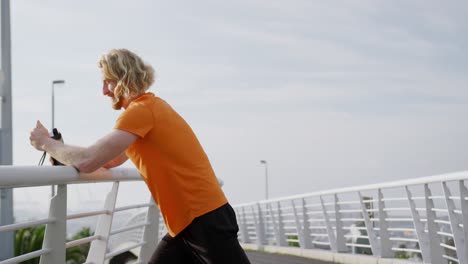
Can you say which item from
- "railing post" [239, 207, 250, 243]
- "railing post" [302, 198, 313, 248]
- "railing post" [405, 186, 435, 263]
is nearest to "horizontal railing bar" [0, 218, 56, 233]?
"railing post" [405, 186, 435, 263]

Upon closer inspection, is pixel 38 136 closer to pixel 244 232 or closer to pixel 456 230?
pixel 456 230

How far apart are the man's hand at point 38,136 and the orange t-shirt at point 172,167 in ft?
1.60

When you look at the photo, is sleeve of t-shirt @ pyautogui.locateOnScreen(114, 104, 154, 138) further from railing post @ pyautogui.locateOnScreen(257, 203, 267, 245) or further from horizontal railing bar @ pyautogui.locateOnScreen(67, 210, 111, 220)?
railing post @ pyautogui.locateOnScreen(257, 203, 267, 245)

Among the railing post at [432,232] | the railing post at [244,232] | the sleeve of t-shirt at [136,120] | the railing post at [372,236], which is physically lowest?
the railing post at [244,232]

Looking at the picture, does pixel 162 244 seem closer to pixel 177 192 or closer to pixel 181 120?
pixel 177 192

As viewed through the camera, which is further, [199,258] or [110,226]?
[110,226]

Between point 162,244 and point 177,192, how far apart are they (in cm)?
34

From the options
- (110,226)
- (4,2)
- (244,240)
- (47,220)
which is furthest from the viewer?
(244,240)

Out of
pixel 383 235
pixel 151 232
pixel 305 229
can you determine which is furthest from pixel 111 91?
pixel 305 229

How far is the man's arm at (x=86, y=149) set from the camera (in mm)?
4023

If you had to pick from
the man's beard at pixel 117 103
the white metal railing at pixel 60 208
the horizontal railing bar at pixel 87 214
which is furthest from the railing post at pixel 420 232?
the man's beard at pixel 117 103

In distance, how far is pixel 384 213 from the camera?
1265 cm

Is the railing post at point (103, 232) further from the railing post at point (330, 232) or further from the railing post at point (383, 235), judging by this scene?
the railing post at point (330, 232)

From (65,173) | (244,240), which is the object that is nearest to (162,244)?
(65,173)
